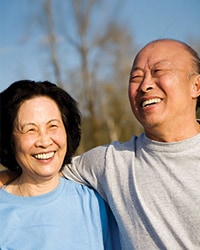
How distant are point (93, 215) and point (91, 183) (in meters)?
0.22

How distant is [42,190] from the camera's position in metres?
2.30

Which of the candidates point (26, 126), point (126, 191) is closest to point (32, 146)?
point (26, 126)

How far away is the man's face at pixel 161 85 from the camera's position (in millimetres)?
2258

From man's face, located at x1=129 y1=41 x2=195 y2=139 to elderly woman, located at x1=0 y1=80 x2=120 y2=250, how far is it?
19.9 inches

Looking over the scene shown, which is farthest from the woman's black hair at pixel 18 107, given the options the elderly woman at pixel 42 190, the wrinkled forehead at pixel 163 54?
the wrinkled forehead at pixel 163 54

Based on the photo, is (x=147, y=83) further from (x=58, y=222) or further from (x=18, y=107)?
(x=58, y=222)

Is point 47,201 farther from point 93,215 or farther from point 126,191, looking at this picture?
point 126,191

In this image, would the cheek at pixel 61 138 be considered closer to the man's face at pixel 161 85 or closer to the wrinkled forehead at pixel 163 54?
the man's face at pixel 161 85

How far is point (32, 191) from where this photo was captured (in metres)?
2.28

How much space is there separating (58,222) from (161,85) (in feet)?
3.51

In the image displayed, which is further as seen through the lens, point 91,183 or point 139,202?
point 91,183

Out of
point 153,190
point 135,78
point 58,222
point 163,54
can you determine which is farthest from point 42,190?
point 163,54

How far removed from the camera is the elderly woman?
7.06 ft

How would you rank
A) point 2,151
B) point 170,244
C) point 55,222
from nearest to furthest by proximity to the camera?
point 170,244 < point 55,222 < point 2,151
